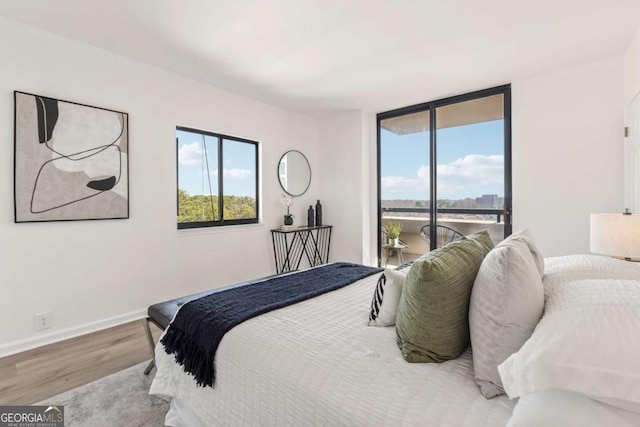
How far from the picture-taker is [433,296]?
1.02 m

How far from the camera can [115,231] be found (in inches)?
112

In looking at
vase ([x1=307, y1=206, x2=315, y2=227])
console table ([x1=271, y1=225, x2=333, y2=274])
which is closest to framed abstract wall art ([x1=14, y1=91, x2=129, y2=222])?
console table ([x1=271, y1=225, x2=333, y2=274])

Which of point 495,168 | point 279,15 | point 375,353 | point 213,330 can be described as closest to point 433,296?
point 375,353

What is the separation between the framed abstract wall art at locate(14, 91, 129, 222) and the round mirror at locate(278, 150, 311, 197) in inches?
78.4

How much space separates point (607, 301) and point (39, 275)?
3371 mm

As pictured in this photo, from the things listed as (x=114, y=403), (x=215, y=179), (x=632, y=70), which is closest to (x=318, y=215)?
(x=215, y=179)

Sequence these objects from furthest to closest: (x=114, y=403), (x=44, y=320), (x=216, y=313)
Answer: (x=44, y=320)
(x=114, y=403)
(x=216, y=313)

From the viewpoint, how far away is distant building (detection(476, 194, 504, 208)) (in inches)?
143

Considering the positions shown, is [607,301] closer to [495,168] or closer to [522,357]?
[522,357]

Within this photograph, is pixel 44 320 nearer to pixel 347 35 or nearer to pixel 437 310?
pixel 437 310

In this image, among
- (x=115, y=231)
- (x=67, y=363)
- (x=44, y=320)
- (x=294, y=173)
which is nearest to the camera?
(x=67, y=363)

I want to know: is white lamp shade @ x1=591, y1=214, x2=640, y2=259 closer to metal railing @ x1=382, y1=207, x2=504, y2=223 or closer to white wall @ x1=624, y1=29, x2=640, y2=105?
white wall @ x1=624, y1=29, x2=640, y2=105

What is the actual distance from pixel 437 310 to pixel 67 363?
101 inches

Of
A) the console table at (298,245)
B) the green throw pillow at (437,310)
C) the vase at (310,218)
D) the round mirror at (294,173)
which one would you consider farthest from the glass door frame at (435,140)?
the green throw pillow at (437,310)
